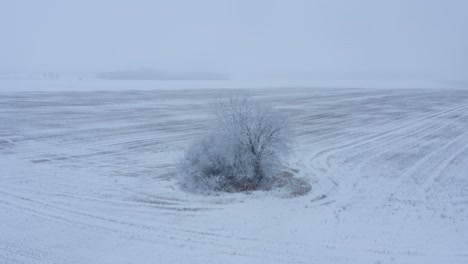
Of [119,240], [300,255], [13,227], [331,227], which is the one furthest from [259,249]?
[13,227]

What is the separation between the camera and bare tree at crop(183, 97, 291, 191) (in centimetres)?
2153

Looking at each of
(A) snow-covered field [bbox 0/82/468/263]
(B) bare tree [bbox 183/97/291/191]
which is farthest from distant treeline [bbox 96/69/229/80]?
(B) bare tree [bbox 183/97/291/191]

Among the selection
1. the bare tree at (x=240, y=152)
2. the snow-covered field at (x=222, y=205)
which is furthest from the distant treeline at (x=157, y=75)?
the bare tree at (x=240, y=152)

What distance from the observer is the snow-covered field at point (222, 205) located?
48.0 ft

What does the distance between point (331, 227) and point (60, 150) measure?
67.4ft

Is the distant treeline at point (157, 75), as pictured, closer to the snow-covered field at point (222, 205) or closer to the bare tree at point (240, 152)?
the snow-covered field at point (222, 205)

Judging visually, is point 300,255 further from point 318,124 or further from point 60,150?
point 318,124

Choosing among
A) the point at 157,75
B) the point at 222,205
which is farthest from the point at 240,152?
the point at 157,75

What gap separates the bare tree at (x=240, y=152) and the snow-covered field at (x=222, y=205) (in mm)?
1288

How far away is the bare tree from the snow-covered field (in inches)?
50.7

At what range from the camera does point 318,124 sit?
43406 millimetres

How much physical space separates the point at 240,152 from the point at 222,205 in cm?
364

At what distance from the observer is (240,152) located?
859 inches

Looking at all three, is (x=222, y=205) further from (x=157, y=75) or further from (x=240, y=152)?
(x=157, y=75)
